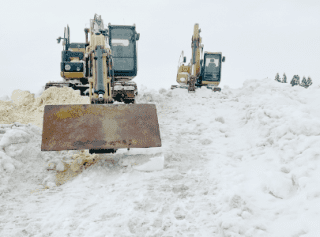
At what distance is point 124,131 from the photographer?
4023mm

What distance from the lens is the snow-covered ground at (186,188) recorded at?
8.18ft

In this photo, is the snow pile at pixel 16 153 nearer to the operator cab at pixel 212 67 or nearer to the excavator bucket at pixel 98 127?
the excavator bucket at pixel 98 127

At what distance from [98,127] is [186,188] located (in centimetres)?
172

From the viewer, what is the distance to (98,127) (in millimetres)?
4027

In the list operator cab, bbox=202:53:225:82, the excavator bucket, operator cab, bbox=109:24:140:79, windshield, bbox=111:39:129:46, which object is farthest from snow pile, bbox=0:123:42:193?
operator cab, bbox=202:53:225:82

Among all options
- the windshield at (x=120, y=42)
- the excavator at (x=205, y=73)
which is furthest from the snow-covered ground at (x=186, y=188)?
the excavator at (x=205, y=73)

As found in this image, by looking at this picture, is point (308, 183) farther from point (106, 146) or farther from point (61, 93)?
point (61, 93)

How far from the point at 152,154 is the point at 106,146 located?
34.3 inches

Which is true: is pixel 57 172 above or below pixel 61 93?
below

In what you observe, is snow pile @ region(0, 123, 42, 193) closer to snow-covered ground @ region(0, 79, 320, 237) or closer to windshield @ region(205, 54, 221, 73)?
snow-covered ground @ region(0, 79, 320, 237)

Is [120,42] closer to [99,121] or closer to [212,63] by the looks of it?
[99,121]

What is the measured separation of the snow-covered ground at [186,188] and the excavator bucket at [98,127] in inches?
16.3

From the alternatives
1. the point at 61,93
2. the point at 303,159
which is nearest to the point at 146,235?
the point at 303,159

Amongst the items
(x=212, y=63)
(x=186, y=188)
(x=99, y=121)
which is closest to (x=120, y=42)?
(x=99, y=121)
